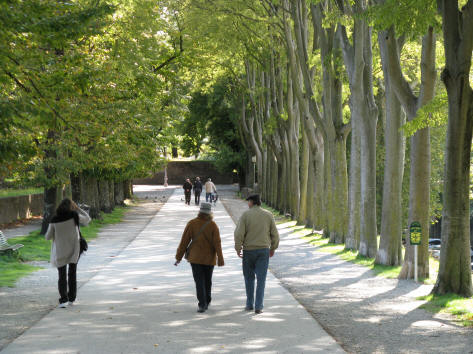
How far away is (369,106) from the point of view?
1800 centimetres

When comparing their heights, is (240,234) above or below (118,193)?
above

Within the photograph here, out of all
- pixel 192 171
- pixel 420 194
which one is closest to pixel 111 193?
pixel 420 194

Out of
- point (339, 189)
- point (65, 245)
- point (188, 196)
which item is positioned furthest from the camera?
point (188, 196)

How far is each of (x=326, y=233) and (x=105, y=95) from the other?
28.1ft

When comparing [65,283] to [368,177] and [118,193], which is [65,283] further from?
[118,193]

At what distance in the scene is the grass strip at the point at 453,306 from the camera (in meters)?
9.67

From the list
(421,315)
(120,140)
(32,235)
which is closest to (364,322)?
(421,315)

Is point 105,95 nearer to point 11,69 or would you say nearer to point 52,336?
point 11,69

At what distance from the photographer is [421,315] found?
10.0m

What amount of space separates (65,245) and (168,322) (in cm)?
225

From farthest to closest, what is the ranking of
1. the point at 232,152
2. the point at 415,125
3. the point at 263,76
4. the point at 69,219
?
the point at 232,152
the point at 263,76
the point at 415,125
the point at 69,219

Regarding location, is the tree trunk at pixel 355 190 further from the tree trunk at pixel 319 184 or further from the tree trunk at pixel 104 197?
the tree trunk at pixel 104 197

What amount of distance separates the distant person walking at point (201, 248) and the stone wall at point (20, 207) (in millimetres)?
20938

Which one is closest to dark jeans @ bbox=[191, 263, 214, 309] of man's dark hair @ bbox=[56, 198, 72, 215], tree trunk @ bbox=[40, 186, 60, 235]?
man's dark hair @ bbox=[56, 198, 72, 215]
